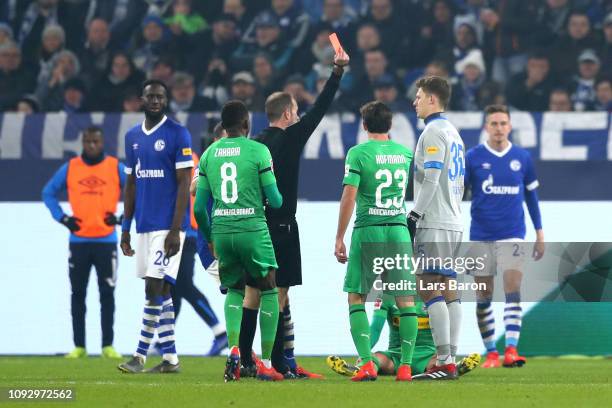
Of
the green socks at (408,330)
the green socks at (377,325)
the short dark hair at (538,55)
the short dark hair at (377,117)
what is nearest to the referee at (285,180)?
the short dark hair at (377,117)

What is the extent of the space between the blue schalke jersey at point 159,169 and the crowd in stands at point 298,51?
18.5 ft

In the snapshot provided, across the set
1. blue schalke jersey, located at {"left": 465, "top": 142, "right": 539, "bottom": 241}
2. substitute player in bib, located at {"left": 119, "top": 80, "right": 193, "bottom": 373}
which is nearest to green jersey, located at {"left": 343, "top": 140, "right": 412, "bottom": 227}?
substitute player in bib, located at {"left": 119, "top": 80, "right": 193, "bottom": 373}

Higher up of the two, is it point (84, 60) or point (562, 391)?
point (84, 60)

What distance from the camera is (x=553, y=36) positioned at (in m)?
17.2

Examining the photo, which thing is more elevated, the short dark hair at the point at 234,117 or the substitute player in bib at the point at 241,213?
the short dark hair at the point at 234,117

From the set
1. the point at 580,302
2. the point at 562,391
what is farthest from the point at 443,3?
the point at 562,391

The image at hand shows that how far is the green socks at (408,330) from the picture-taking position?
911 centimetres

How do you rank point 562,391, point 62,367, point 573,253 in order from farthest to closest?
point 573,253, point 62,367, point 562,391

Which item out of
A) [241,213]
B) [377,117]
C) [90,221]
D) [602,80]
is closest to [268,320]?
[241,213]

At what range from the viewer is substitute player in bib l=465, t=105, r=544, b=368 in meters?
11.9

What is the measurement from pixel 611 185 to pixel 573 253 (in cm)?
108

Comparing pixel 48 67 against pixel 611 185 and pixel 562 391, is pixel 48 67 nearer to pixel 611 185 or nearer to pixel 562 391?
pixel 611 185

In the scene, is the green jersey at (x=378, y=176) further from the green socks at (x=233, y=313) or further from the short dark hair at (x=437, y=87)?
the green socks at (x=233, y=313)

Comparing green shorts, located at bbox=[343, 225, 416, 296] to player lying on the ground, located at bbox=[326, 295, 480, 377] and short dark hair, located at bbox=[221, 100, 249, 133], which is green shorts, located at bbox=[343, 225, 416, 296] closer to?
player lying on the ground, located at bbox=[326, 295, 480, 377]
